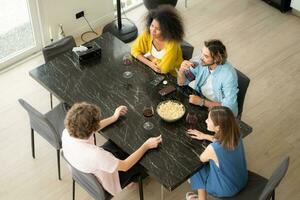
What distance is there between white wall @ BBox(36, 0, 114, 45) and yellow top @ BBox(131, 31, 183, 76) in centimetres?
137

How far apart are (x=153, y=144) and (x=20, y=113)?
1.82m

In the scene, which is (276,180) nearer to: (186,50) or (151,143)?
(151,143)

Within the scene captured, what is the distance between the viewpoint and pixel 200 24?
18.6 feet

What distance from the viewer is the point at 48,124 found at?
3529 mm

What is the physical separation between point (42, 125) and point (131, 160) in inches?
32.5

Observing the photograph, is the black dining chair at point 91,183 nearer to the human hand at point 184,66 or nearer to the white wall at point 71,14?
the human hand at point 184,66

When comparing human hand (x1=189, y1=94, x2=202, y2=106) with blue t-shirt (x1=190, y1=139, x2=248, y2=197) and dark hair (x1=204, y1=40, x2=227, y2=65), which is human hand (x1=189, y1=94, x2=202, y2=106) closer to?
dark hair (x1=204, y1=40, x2=227, y2=65)

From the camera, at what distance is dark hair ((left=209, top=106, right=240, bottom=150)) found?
311cm

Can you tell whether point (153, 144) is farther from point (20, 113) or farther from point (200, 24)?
point (200, 24)

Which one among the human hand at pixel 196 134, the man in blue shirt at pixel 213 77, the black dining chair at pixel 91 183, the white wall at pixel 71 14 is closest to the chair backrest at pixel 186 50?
the man in blue shirt at pixel 213 77

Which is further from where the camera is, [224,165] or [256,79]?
[256,79]

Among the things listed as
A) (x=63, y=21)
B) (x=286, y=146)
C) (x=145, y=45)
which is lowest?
(x=286, y=146)

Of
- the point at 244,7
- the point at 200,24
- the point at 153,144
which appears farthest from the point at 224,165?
the point at 244,7

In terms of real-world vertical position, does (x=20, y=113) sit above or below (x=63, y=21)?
below
